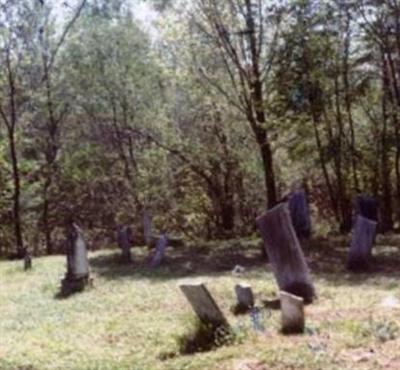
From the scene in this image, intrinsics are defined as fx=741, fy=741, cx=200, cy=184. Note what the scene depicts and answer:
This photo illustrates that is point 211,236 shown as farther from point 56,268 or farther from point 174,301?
point 174,301

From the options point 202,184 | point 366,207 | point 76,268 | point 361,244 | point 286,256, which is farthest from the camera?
point 202,184

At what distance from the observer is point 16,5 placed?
24891mm

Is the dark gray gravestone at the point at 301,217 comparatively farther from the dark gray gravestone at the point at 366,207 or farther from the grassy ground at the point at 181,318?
the dark gray gravestone at the point at 366,207

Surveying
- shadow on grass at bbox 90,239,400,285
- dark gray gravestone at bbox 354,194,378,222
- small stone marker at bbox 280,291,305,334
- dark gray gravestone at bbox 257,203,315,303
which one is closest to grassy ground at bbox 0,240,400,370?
shadow on grass at bbox 90,239,400,285

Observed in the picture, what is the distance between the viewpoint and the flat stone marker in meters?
8.77

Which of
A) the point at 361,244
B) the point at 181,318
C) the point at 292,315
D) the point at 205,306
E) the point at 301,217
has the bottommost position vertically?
the point at 181,318

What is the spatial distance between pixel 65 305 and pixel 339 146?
13.2m

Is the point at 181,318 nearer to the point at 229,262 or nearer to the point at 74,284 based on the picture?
the point at 74,284

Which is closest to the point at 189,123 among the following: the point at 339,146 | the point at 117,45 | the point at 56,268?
the point at 117,45

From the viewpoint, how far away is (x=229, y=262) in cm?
1698

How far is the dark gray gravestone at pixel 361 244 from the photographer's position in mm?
14297

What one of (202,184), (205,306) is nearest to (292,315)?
(205,306)

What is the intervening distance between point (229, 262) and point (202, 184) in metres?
12.7

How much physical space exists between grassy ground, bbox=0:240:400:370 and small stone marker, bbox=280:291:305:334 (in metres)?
0.15
